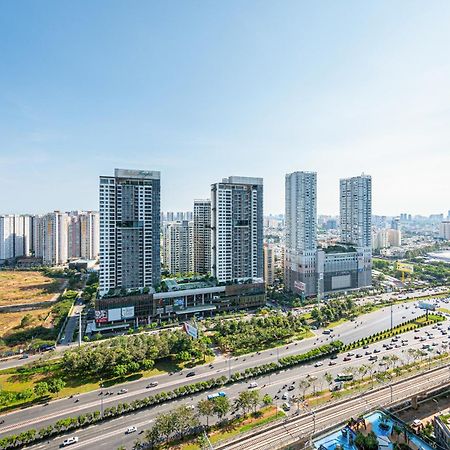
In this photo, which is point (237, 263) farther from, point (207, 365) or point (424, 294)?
point (424, 294)

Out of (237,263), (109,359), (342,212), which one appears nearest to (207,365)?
(109,359)

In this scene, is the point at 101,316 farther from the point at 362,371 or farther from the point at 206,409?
the point at 362,371

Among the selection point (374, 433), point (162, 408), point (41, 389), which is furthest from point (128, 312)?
point (374, 433)

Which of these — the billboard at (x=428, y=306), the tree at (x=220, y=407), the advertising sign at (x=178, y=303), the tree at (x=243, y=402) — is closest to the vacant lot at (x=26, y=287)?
the advertising sign at (x=178, y=303)

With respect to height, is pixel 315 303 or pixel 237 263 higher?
pixel 237 263

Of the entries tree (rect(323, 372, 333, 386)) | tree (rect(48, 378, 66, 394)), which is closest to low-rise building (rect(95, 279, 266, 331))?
tree (rect(48, 378, 66, 394))
